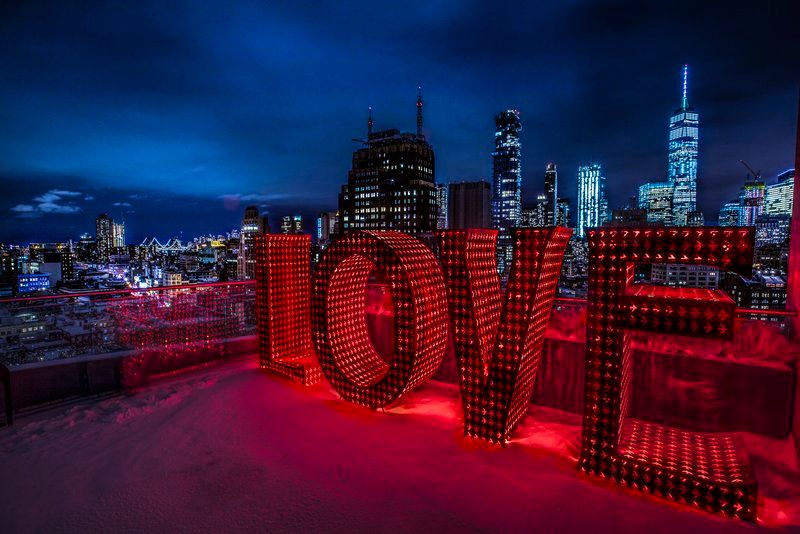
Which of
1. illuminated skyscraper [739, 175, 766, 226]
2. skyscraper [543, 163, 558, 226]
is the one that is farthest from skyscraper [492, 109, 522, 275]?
illuminated skyscraper [739, 175, 766, 226]

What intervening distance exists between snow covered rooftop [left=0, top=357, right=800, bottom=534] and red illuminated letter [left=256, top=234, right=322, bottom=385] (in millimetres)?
1508

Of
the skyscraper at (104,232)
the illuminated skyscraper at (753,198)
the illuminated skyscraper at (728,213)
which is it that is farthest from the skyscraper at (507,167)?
the skyscraper at (104,232)

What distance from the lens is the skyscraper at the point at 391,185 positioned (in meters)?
89.0

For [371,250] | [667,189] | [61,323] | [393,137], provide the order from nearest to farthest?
1. [371,250]
2. [61,323]
3. [667,189]
4. [393,137]

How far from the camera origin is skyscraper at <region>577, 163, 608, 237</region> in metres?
139

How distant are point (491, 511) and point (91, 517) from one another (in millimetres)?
3388

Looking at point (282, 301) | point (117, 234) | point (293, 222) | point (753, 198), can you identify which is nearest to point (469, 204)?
point (293, 222)

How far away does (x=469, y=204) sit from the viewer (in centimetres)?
11069

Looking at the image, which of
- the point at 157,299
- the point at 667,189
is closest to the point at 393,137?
the point at 667,189

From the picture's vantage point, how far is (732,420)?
4402 mm

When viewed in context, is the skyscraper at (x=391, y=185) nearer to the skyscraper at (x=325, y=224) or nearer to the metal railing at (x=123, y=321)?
the skyscraper at (x=325, y=224)

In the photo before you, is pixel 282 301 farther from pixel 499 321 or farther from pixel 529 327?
pixel 529 327

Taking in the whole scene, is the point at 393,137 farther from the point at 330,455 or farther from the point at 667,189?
the point at 330,455

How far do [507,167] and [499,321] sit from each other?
157 m
